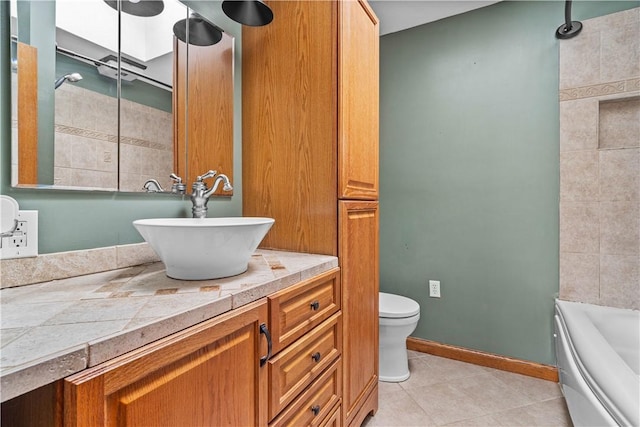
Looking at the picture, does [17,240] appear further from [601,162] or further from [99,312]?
[601,162]

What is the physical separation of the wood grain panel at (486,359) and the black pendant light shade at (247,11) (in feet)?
7.15

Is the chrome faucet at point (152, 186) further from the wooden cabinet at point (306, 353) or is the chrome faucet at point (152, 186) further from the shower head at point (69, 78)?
the wooden cabinet at point (306, 353)

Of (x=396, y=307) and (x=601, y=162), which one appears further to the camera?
(x=396, y=307)

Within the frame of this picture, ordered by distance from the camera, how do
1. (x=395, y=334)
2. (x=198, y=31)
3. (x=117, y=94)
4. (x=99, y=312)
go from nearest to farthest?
(x=99, y=312)
(x=117, y=94)
(x=198, y=31)
(x=395, y=334)

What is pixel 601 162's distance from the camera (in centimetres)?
173

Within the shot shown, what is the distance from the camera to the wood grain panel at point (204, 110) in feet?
4.02

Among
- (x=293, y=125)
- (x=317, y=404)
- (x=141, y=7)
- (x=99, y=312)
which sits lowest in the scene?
(x=317, y=404)

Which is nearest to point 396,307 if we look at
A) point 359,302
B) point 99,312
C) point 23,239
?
point 359,302

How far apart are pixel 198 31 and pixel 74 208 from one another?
2.83 ft

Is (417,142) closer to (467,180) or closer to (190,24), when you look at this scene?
(467,180)

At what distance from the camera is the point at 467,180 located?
210 centimetres

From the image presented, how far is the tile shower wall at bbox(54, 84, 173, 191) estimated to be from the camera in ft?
2.98

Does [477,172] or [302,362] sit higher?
[477,172]

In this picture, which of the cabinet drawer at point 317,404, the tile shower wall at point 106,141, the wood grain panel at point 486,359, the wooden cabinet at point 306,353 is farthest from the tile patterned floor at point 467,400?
the tile shower wall at point 106,141
